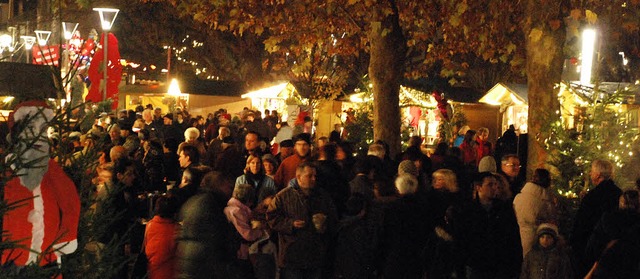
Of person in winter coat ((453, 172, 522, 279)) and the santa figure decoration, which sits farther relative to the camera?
person in winter coat ((453, 172, 522, 279))

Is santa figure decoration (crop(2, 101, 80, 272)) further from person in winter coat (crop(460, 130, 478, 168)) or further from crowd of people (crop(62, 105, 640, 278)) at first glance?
person in winter coat (crop(460, 130, 478, 168))

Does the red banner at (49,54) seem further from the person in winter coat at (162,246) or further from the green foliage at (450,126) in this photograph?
the green foliage at (450,126)

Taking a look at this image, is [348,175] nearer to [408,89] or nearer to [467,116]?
[408,89]

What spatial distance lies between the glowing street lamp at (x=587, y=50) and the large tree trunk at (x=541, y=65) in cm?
842

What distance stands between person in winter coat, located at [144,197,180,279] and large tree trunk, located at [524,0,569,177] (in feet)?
30.2

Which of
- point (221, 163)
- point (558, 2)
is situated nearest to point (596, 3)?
point (558, 2)

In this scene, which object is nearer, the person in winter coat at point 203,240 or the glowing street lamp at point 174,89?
the person in winter coat at point 203,240

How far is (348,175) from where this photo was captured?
13594mm

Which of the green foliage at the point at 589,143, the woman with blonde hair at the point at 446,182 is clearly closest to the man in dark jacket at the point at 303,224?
the woman with blonde hair at the point at 446,182

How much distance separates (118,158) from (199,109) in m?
35.1

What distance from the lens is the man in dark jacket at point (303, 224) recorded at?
34.4ft

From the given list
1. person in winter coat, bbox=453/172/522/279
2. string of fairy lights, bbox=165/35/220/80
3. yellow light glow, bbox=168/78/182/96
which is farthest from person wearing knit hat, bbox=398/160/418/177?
string of fairy lights, bbox=165/35/220/80

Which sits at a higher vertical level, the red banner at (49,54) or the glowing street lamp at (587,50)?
the glowing street lamp at (587,50)

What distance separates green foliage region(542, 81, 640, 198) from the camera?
1506 cm
